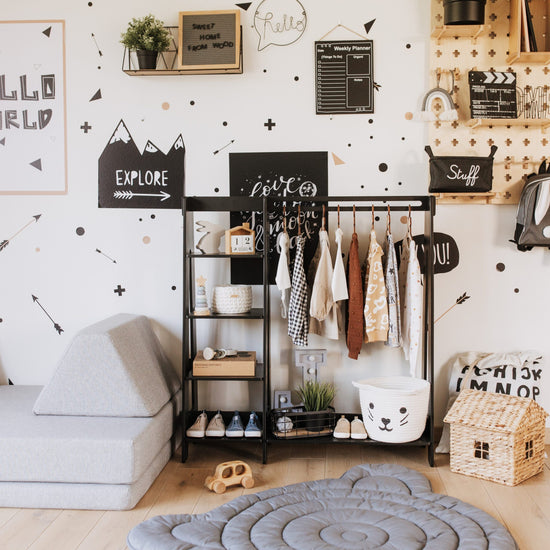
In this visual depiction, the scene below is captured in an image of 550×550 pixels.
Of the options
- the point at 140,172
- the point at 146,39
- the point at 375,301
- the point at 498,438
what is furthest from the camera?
the point at 140,172

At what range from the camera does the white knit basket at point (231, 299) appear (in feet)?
11.4

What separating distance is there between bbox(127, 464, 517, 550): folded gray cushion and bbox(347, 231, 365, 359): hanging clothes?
743mm

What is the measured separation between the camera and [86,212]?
3.88m

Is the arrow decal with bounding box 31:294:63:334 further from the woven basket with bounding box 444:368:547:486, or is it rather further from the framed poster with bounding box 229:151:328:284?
the woven basket with bounding box 444:368:547:486

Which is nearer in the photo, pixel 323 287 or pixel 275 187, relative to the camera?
pixel 323 287

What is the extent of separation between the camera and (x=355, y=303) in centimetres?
346

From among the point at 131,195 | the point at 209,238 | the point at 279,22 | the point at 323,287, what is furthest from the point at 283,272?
the point at 279,22

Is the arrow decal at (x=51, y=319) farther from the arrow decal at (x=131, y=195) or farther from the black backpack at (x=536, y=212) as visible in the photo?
the black backpack at (x=536, y=212)

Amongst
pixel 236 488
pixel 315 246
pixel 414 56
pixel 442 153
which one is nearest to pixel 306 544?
pixel 236 488

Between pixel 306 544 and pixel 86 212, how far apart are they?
235 centimetres

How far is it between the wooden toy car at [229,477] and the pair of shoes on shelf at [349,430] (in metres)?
0.56

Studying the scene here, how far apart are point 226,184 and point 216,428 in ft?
4.59

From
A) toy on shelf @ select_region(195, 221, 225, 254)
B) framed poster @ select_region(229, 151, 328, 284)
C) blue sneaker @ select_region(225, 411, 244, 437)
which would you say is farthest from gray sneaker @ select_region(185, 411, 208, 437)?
toy on shelf @ select_region(195, 221, 225, 254)

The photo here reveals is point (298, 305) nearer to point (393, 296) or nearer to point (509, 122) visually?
point (393, 296)
